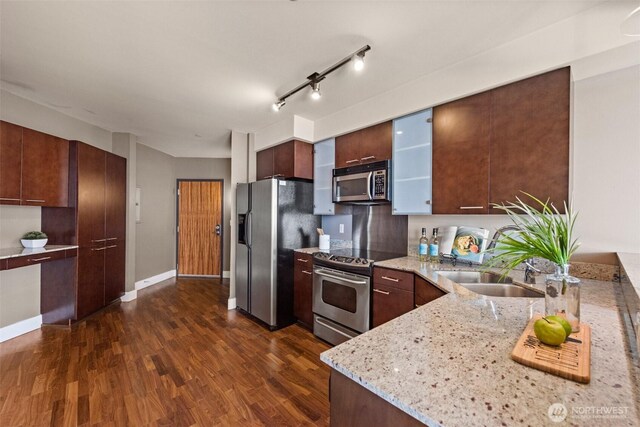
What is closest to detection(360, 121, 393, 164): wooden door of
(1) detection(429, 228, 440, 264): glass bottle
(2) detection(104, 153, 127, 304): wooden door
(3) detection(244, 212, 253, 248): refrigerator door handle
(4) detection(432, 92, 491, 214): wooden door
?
(4) detection(432, 92, 491, 214): wooden door

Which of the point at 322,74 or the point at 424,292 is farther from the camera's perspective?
the point at 322,74

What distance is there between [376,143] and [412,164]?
0.48 meters

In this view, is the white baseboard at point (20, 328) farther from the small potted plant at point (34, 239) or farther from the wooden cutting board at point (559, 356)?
the wooden cutting board at point (559, 356)

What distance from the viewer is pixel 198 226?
18.3 ft

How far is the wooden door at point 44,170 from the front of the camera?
2.73 meters

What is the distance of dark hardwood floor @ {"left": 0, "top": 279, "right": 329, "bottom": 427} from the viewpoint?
1754mm

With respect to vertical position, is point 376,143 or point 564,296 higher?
point 376,143

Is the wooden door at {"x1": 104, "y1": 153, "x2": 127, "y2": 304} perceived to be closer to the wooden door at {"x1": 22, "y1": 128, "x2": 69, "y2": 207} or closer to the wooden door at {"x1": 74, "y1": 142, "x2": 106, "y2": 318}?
the wooden door at {"x1": 74, "y1": 142, "x2": 106, "y2": 318}

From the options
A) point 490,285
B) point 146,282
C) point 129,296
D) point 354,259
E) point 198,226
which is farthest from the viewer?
point 198,226

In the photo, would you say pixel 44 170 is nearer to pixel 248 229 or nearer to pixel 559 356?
pixel 248 229

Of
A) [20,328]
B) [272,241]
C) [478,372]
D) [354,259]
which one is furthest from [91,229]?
[478,372]

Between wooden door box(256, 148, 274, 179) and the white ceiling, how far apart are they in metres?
0.85

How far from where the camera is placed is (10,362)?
232 cm

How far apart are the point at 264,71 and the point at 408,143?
1.46 m
